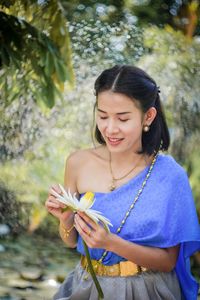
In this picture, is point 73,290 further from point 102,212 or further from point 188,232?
point 188,232

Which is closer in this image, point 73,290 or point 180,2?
point 73,290

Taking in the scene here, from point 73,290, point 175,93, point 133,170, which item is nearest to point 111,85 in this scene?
point 133,170

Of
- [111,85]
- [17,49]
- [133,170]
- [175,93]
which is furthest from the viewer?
[175,93]

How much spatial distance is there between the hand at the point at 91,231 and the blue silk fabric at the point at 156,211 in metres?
0.15

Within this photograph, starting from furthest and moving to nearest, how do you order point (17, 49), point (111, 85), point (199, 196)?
1. point (199, 196)
2. point (17, 49)
3. point (111, 85)

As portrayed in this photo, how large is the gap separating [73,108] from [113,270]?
11.3 ft

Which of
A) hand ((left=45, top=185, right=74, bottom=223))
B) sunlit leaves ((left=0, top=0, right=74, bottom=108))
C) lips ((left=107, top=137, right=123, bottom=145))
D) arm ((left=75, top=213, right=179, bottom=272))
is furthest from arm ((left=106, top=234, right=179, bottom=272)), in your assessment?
sunlit leaves ((left=0, top=0, right=74, bottom=108))

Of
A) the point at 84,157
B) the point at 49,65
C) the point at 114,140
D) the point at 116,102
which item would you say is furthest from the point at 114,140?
the point at 49,65

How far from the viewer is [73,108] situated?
5.01 meters

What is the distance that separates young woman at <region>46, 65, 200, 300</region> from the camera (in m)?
1.61

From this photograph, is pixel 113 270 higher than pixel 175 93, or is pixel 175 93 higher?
pixel 113 270

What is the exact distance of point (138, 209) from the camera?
164cm

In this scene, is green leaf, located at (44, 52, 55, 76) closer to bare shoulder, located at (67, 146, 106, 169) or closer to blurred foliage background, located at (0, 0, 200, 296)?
blurred foliage background, located at (0, 0, 200, 296)

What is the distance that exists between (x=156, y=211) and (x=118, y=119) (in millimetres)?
270
